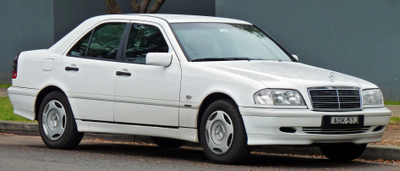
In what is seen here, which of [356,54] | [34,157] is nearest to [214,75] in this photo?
[34,157]

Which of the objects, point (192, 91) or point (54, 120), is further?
point (54, 120)

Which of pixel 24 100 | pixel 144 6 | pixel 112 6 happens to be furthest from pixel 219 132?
pixel 144 6

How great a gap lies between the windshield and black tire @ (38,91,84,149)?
69.0 inches

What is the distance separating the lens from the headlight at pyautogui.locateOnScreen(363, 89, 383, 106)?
6.49 metres

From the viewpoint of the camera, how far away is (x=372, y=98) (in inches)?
258

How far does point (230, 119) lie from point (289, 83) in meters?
0.66

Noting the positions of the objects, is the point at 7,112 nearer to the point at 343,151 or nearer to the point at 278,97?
the point at 343,151

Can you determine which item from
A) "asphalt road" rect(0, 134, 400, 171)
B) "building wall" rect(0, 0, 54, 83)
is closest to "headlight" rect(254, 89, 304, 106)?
"asphalt road" rect(0, 134, 400, 171)

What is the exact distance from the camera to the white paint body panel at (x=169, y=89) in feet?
19.9

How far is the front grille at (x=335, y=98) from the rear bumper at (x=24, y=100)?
3.72m

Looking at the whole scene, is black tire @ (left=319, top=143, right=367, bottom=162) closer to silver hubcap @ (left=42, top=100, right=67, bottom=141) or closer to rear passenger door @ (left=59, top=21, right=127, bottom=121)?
rear passenger door @ (left=59, top=21, right=127, bottom=121)

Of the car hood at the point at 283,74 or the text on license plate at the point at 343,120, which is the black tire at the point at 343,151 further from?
the car hood at the point at 283,74

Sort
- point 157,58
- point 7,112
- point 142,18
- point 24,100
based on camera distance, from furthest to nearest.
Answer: point 7,112, point 24,100, point 142,18, point 157,58

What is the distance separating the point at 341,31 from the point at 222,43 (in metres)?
7.11
